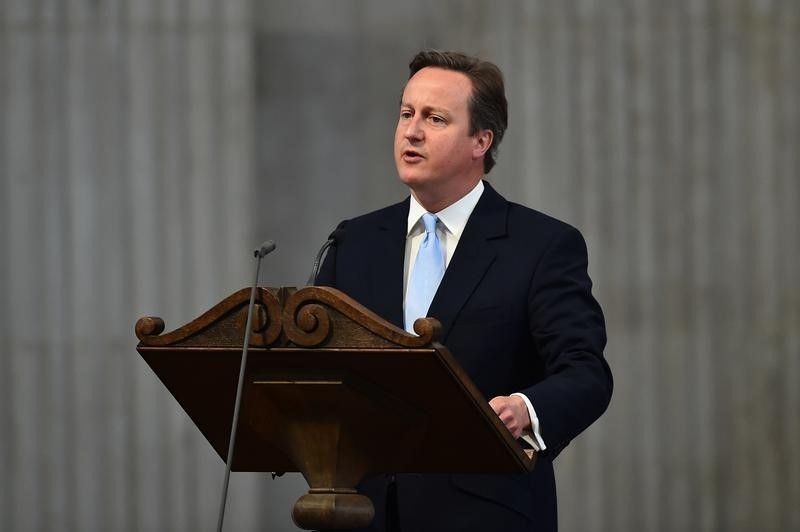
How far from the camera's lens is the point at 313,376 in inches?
76.3

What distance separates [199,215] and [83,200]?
18.6 inches

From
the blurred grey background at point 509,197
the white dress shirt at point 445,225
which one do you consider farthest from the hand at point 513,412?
the blurred grey background at point 509,197

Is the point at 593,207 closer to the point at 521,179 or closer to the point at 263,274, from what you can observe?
the point at 521,179

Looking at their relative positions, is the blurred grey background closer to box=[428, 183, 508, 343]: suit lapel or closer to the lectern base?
box=[428, 183, 508, 343]: suit lapel

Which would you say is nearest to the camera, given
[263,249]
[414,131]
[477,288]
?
[263,249]

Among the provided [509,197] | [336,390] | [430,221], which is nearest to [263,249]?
[336,390]

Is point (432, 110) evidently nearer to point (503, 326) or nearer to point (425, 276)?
point (425, 276)

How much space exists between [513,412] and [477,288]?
0.47m

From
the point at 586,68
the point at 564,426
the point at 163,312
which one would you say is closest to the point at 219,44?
the point at 163,312

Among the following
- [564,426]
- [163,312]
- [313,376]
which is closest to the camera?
[313,376]

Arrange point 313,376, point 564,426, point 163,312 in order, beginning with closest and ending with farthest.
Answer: point 313,376
point 564,426
point 163,312

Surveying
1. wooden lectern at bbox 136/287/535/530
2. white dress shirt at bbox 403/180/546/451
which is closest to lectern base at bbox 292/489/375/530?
wooden lectern at bbox 136/287/535/530

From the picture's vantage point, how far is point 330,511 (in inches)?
76.7

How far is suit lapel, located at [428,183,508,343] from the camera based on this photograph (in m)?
2.59
